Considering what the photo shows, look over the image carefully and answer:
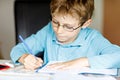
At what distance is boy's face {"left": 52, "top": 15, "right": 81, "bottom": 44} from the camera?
46.4 inches

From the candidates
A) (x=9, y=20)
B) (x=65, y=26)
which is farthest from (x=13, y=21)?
(x=65, y=26)

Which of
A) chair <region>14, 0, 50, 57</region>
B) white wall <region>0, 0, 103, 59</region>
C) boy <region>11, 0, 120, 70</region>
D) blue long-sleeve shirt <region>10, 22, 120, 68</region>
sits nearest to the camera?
boy <region>11, 0, 120, 70</region>

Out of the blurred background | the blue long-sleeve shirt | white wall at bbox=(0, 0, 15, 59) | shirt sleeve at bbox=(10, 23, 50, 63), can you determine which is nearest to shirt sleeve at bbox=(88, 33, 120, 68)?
the blue long-sleeve shirt

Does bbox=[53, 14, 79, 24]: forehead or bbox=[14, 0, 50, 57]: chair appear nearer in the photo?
bbox=[53, 14, 79, 24]: forehead

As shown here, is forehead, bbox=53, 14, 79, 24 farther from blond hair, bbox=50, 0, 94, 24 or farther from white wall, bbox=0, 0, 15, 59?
white wall, bbox=0, 0, 15, 59

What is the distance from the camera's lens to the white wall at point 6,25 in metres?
2.64

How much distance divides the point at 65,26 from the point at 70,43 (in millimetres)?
158

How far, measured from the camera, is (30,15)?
172cm

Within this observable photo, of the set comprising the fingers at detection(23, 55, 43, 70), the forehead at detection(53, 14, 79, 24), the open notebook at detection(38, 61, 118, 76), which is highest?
the forehead at detection(53, 14, 79, 24)

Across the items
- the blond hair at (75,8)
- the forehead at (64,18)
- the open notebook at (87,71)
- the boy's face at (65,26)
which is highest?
the blond hair at (75,8)

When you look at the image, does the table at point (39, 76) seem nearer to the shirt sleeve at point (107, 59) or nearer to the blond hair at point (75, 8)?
the shirt sleeve at point (107, 59)

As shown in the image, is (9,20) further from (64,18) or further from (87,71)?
(87,71)

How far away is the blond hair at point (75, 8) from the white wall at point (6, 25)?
148cm

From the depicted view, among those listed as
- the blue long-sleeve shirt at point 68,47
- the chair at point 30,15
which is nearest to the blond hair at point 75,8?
the blue long-sleeve shirt at point 68,47
